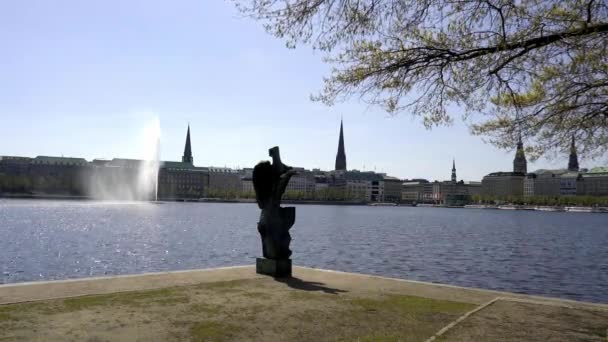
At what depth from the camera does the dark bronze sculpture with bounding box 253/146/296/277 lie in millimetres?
16094

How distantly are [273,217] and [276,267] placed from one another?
1.48 metres

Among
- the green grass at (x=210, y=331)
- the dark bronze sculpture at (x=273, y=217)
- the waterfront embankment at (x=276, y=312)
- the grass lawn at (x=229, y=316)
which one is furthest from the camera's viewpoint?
the dark bronze sculpture at (x=273, y=217)

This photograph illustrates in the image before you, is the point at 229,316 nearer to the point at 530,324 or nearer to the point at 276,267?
the point at 276,267

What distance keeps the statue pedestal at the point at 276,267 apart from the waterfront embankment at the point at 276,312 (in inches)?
33.2

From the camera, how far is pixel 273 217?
16.5m

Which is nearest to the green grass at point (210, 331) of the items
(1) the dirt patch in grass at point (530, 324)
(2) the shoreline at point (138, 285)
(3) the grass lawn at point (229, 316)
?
(3) the grass lawn at point (229, 316)

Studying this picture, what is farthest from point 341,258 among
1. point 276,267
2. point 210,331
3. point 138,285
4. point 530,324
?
point 210,331

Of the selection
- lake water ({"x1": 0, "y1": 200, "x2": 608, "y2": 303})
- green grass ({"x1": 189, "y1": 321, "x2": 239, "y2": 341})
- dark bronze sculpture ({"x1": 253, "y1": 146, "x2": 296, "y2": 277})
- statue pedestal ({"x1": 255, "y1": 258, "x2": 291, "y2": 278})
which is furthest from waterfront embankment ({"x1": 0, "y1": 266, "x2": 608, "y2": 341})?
lake water ({"x1": 0, "y1": 200, "x2": 608, "y2": 303})

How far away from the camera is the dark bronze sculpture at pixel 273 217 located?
634 inches

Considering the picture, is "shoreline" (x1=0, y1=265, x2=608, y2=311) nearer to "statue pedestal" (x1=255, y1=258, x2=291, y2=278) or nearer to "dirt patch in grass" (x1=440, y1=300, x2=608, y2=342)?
"statue pedestal" (x1=255, y1=258, x2=291, y2=278)

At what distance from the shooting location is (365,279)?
15812 mm

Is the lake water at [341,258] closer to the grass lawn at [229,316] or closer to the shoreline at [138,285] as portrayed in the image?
the shoreline at [138,285]

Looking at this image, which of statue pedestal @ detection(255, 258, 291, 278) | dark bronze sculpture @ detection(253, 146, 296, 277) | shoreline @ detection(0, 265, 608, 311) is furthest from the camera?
dark bronze sculpture @ detection(253, 146, 296, 277)

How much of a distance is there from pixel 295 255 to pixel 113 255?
1142 centimetres
